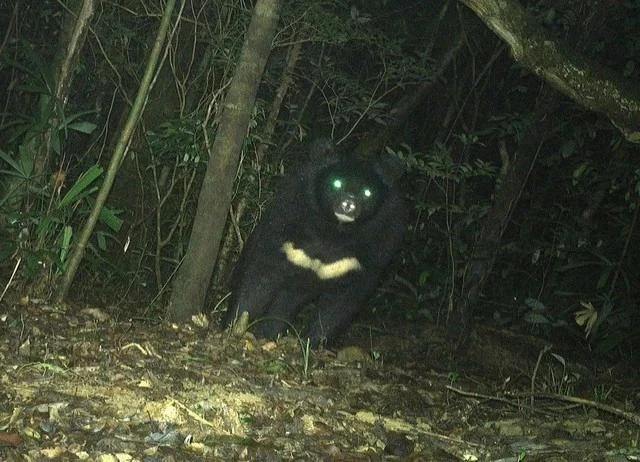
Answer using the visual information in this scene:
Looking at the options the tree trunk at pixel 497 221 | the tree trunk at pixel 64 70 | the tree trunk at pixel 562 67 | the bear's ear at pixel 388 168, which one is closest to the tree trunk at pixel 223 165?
the tree trunk at pixel 64 70

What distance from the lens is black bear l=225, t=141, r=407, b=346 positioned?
19.1 ft

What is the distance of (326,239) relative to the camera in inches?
234

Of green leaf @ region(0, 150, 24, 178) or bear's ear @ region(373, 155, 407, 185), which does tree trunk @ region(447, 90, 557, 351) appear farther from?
green leaf @ region(0, 150, 24, 178)

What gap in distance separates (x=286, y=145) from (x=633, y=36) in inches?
95.7

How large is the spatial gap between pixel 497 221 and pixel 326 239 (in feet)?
3.42

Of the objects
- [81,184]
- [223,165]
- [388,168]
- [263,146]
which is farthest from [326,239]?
[81,184]

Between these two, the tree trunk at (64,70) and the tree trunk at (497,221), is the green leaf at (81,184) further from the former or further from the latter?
the tree trunk at (497,221)

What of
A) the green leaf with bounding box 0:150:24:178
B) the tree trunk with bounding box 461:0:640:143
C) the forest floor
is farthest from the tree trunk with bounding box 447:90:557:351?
the green leaf with bounding box 0:150:24:178

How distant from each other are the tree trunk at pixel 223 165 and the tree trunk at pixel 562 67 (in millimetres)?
1526

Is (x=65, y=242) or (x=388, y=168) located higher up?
(x=388, y=168)

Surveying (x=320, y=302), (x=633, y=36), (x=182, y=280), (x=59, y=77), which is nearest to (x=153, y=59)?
(x=59, y=77)

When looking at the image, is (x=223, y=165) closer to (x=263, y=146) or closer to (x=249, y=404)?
(x=263, y=146)

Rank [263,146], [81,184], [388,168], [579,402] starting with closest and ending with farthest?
[579,402], [81,184], [388,168], [263,146]

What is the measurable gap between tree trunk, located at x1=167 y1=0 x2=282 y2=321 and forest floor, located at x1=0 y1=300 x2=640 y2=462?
0.23 metres
